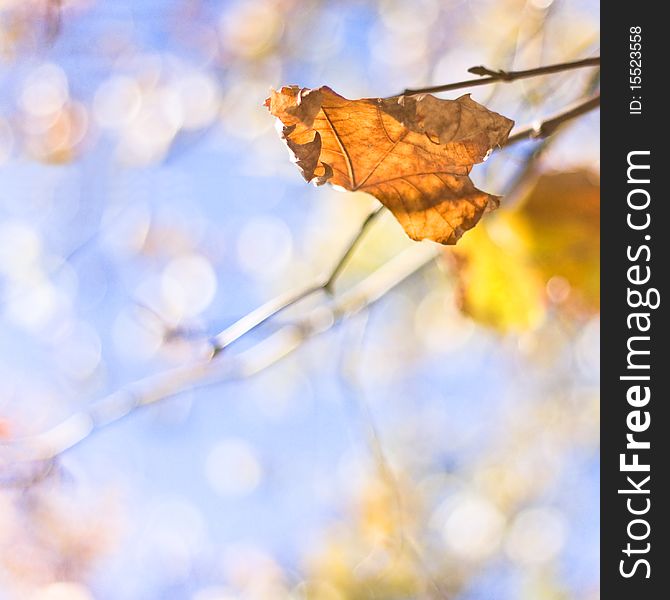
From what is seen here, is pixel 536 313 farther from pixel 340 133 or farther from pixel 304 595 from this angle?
pixel 304 595

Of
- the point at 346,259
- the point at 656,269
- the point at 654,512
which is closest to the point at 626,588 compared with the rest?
the point at 654,512

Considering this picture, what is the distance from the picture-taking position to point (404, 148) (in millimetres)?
494

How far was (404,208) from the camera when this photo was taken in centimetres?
52

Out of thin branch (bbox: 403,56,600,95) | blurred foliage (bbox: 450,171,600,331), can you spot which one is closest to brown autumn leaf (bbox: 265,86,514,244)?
thin branch (bbox: 403,56,600,95)

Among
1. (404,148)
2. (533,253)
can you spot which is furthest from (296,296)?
(533,253)

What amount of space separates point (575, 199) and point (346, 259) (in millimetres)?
415

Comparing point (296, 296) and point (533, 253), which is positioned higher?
point (533, 253)

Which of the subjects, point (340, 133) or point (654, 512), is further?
point (654, 512)

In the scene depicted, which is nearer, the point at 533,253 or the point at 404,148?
the point at 404,148

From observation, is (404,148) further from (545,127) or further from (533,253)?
(533,253)

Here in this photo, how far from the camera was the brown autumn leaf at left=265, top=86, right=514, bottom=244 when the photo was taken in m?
0.43

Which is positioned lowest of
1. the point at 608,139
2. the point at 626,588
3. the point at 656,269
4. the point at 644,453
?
the point at 626,588

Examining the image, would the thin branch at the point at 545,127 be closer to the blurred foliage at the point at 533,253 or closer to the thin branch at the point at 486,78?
the thin branch at the point at 486,78

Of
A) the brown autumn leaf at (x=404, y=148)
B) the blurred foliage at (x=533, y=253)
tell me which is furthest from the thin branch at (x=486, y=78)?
the blurred foliage at (x=533, y=253)
